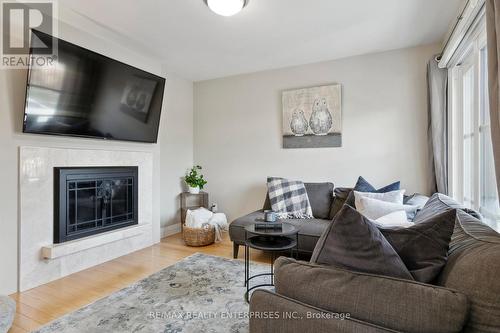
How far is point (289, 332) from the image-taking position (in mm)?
843

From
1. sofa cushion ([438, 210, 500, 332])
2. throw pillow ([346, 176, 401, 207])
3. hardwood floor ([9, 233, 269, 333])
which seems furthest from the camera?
throw pillow ([346, 176, 401, 207])

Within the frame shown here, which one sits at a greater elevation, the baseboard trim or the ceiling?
the ceiling

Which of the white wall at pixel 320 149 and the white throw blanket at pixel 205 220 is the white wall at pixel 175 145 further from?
the white throw blanket at pixel 205 220

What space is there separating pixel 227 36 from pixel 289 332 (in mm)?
2821

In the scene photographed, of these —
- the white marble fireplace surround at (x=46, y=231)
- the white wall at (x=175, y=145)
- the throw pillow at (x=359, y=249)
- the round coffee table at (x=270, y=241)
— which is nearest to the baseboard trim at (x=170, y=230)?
the white wall at (x=175, y=145)

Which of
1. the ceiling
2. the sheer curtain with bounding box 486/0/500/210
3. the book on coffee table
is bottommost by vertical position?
the book on coffee table

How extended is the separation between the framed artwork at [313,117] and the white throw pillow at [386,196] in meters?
0.88

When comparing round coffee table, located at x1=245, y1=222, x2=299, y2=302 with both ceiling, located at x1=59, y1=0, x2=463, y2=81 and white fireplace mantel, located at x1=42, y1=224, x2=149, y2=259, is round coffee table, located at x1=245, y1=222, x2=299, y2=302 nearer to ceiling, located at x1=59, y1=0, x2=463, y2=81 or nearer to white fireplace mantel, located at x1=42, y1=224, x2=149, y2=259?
white fireplace mantel, located at x1=42, y1=224, x2=149, y2=259

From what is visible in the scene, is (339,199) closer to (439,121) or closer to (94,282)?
(439,121)

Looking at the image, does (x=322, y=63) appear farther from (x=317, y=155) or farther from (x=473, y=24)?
(x=473, y=24)

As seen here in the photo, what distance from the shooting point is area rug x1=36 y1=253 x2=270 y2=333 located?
174 centimetres

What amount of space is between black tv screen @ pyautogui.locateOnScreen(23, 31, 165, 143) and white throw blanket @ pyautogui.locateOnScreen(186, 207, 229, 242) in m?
1.13

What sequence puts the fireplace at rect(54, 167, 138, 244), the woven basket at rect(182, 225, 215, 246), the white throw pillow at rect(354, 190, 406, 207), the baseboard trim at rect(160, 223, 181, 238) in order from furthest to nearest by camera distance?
the baseboard trim at rect(160, 223, 181, 238)
the woven basket at rect(182, 225, 215, 246)
the white throw pillow at rect(354, 190, 406, 207)
the fireplace at rect(54, 167, 138, 244)

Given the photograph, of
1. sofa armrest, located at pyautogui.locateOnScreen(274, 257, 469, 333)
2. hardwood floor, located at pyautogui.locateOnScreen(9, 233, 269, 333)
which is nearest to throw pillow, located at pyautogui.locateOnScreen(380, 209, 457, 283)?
sofa armrest, located at pyautogui.locateOnScreen(274, 257, 469, 333)
